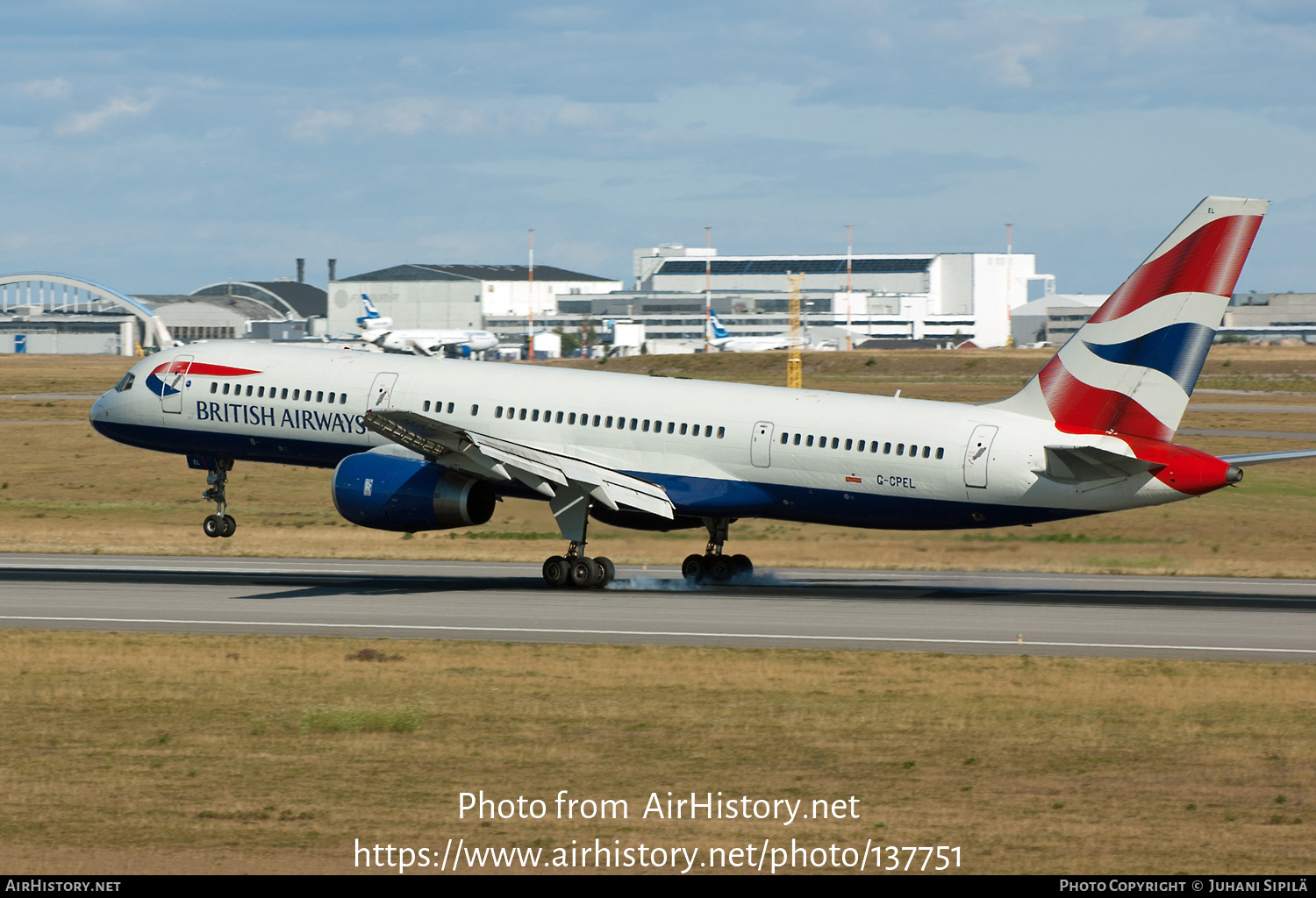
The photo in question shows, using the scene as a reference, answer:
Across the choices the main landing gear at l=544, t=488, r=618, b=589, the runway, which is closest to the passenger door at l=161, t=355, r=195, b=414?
the runway

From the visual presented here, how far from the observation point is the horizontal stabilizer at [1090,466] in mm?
34219

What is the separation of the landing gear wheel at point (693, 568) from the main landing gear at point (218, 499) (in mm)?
12847

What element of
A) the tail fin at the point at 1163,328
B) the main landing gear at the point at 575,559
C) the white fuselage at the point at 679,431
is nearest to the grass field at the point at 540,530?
the main landing gear at the point at 575,559

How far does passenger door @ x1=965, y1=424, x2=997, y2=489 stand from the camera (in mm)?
35812

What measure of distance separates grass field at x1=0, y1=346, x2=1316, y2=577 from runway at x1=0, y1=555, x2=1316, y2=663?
2.44 m

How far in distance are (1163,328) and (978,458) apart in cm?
511

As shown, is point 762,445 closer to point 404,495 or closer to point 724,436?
point 724,436

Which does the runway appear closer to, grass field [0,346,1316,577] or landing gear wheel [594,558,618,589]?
landing gear wheel [594,558,618,589]

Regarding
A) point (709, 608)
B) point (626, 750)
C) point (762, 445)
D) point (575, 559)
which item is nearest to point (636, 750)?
point (626, 750)

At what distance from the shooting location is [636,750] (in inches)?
792

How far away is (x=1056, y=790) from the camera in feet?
58.7

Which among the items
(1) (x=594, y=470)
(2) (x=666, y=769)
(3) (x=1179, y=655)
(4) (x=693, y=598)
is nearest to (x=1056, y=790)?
(2) (x=666, y=769)

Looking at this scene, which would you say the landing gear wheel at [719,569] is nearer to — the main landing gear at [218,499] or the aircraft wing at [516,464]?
the aircraft wing at [516,464]

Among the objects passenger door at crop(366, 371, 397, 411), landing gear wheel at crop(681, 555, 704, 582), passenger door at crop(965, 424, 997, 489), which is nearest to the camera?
passenger door at crop(965, 424, 997, 489)
